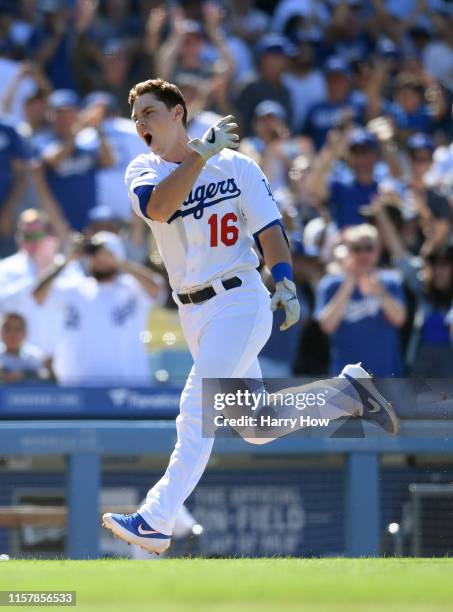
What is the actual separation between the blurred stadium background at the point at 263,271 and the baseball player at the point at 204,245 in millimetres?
1234

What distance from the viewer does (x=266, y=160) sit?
10.6 metres

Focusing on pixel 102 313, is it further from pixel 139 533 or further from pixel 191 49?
pixel 191 49

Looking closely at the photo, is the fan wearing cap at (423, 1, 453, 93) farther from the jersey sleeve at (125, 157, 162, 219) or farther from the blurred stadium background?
the jersey sleeve at (125, 157, 162, 219)

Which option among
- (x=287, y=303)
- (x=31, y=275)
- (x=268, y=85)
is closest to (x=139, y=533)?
(x=287, y=303)

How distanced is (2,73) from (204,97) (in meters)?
1.69

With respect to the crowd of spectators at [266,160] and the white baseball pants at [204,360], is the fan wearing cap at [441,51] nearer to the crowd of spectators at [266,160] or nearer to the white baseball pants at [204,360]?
the crowd of spectators at [266,160]

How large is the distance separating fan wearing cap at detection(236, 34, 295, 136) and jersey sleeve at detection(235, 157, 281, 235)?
20.9 ft

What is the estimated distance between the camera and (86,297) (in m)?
8.59

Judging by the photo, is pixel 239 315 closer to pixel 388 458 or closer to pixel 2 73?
pixel 388 458

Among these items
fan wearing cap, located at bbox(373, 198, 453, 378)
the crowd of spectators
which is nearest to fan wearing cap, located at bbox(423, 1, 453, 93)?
the crowd of spectators

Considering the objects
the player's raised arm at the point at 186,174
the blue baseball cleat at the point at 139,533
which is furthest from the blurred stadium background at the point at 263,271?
the player's raised arm at the point at 186,174

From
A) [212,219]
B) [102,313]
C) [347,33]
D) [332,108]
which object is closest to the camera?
[212,219]

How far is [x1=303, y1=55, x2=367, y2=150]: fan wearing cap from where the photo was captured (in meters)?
12.1

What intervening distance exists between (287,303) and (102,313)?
12.0 ft
